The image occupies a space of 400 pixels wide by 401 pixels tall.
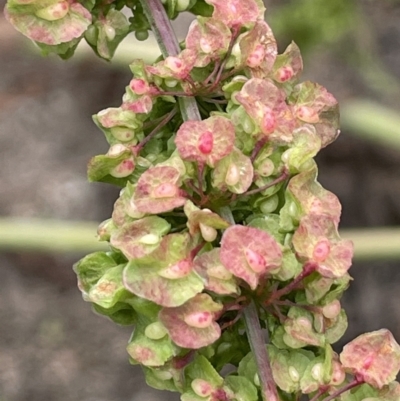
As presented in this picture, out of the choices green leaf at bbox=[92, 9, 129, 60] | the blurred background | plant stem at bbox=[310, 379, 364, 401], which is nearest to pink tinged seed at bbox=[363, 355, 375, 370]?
plant stem at bbox=[310, 379, 364, 401]

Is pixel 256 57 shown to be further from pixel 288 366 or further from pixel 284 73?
pixel 288 366

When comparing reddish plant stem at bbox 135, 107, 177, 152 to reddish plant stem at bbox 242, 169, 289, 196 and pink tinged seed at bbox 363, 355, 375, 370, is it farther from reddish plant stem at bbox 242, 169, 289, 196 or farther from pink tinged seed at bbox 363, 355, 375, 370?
pink tinged seed at bbox 363, 355, 375, 370

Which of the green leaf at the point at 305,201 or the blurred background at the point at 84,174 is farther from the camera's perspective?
the blurred background at the point at 84,174

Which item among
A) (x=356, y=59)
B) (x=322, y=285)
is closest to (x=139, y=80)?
(x=322, y=285)

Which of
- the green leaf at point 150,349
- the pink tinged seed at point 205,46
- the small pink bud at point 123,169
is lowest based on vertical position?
the green leaf at point 150,349

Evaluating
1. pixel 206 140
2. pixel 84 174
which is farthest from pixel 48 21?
pixel 84 174

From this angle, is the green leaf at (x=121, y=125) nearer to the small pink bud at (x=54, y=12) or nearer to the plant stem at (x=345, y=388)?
the small pink bud at (x=54, y=12)

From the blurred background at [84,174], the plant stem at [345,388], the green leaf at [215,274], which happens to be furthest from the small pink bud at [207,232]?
the blurred background at [84,174]
